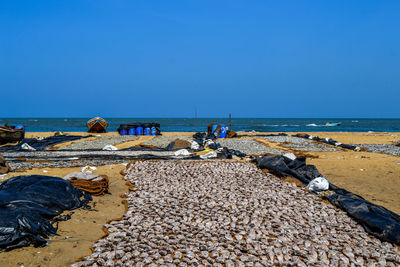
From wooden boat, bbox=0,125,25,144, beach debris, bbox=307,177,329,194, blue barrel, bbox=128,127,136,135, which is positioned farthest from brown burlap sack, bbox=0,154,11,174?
blue barrel, bbox=128,127,136,135

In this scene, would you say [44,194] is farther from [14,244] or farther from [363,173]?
[363,173]

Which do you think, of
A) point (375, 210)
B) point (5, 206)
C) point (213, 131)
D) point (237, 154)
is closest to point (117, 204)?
point (5, 206)

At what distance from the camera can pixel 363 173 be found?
10750 mm

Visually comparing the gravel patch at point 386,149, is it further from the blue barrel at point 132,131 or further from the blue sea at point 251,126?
the blue sea at point 251,126

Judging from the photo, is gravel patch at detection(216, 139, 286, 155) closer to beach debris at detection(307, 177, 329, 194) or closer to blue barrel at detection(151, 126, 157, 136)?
beach debris at detection(307, 177, 329, 194)

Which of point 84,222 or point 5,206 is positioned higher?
point 5,206

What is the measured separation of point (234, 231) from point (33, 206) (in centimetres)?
389

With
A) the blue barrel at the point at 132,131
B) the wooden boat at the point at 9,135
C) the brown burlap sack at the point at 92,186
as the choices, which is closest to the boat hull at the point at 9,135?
the wooden boat at the point at 9,135

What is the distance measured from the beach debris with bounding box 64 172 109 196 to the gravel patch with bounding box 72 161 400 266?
2.56 ft

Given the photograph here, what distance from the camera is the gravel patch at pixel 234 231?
13.9 ft

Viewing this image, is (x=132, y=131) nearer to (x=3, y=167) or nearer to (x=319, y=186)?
(x=3, y=167)

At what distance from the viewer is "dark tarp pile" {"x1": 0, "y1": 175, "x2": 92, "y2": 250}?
4.31 meters

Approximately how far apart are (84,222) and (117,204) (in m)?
1.35

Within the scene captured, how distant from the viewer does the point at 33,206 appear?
17.2ft
